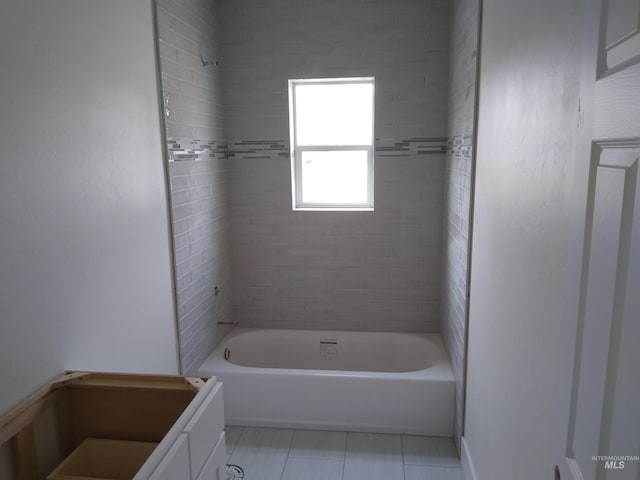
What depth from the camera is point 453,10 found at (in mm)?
3137

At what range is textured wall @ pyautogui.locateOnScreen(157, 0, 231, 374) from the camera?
107 inches

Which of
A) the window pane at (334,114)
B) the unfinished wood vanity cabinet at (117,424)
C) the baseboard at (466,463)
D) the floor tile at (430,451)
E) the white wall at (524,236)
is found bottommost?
the floor tile at (430,451)

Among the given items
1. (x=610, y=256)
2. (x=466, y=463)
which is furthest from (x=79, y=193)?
(x=466, y=463)

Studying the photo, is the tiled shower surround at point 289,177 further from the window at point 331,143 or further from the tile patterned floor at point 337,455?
the tile patterned floor at point 337,455

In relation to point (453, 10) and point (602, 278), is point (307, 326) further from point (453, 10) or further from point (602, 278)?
point (602, 278)

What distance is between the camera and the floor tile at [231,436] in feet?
9.50

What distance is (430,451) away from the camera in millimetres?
2814

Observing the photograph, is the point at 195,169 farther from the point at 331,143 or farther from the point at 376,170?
the point at 376,170

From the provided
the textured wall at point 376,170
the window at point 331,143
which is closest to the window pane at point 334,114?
the window at point 331,143

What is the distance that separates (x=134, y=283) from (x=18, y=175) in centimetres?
85

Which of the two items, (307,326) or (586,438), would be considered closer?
(586,438)

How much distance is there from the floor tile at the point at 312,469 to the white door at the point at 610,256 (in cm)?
194

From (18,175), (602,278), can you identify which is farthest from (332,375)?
(602,278)

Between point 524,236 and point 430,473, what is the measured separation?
1703mm
